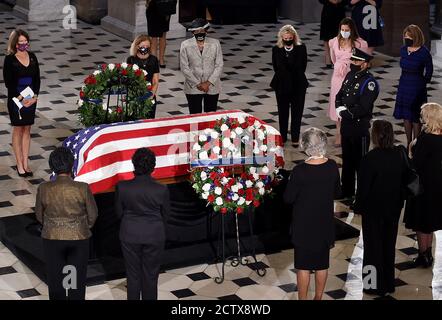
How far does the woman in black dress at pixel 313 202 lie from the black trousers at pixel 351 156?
109 inches

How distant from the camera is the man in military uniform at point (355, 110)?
10898mm

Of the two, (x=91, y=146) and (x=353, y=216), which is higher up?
(x=91, y=146)

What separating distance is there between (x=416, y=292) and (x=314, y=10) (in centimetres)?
1289

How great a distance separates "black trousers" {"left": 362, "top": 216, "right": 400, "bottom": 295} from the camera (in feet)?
29.2

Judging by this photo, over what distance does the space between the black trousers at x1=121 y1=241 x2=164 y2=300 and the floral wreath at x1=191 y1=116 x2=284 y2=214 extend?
1.31m

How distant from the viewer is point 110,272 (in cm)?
946

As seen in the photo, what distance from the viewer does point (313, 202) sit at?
826 centimetres

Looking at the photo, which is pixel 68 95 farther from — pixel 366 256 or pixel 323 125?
pixel 366 256

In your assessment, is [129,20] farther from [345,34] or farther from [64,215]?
[64,215]

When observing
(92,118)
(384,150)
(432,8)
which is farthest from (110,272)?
(432,8)

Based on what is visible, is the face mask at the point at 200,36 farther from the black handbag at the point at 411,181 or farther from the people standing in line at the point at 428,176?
the black handbag at the point at 411,181

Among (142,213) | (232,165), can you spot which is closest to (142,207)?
(142,213)

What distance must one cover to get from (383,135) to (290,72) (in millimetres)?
4046

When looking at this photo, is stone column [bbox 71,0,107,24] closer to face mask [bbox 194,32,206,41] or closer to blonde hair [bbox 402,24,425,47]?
face mask [bbox 194,32,206,41]
